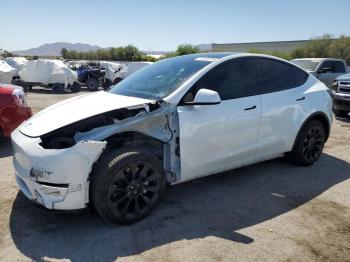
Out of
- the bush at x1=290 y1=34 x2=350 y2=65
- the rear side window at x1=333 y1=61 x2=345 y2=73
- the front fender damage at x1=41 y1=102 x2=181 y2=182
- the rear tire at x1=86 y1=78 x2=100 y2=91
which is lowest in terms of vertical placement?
the rear tire at x1=86 y1=78 x2=100 y2=91

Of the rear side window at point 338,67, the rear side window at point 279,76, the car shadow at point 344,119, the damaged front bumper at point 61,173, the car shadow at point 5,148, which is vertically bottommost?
the car shadow at point 344,119

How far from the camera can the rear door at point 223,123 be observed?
159 inches

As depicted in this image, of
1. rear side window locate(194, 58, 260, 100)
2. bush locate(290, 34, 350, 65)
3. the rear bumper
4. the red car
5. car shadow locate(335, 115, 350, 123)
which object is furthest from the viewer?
bush locate(290, 34, 350, 65)

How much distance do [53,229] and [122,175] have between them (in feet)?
2.87

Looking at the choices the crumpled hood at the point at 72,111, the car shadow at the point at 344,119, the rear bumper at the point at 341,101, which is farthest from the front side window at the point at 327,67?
the crumpled hood at the point at 72,111

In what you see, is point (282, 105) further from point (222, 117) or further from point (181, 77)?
point (181, 77)

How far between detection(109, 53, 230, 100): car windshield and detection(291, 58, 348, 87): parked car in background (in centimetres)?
994

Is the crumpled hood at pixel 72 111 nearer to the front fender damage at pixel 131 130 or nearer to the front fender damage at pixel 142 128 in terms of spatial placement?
the front fender damage at pixel 131 130

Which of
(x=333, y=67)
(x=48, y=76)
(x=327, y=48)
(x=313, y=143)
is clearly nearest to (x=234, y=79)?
(x=313, y=143)

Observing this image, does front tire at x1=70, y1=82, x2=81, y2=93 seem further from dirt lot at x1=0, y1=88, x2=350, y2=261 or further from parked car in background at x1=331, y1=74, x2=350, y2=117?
dirt lot at x1=0, y1=88, x2=350, y2=261

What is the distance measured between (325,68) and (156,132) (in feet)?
38.1

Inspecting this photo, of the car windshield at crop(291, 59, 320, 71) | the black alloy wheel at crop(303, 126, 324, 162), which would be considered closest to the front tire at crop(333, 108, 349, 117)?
the car windshield at crop(291, 59, 320, 71)

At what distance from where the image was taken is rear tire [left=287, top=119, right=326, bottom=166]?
5402 millimetres

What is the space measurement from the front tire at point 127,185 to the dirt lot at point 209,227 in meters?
0.17
